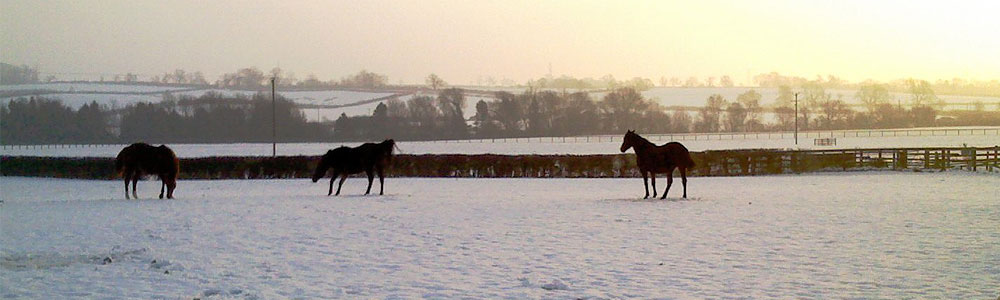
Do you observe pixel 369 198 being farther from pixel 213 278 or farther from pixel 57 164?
pixel 57 164

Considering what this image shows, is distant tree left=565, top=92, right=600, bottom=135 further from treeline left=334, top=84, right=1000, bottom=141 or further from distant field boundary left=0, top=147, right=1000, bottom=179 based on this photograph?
distant field boundary left=0, top=147, right=1000, bottom=179

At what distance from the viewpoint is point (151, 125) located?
117812mm

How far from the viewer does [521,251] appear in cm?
1213

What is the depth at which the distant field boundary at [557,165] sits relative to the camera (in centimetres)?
3756

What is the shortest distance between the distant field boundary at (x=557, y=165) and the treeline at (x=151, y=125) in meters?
67.9

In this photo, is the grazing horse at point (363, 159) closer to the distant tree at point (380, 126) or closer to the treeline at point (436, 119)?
the distant tree at point (380, 126)

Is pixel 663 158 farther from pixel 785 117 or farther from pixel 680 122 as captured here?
pixel 785 117

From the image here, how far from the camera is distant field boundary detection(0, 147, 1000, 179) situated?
123 ft

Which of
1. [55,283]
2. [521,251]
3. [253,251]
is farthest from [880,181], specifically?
[55,283]

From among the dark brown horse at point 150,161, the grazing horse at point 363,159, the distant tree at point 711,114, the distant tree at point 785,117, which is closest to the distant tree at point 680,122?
the distant tree at point 711,114

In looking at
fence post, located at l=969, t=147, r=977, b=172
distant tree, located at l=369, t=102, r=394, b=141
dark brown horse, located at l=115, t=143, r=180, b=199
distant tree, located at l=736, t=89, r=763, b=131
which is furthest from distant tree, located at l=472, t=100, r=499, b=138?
dark brown horse, located at l=115, t=143, r=180, b=199

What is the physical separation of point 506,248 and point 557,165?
25.4 metres

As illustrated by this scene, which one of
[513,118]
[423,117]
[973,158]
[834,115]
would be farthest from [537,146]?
[834,115]

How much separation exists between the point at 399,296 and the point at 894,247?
23.3ft
